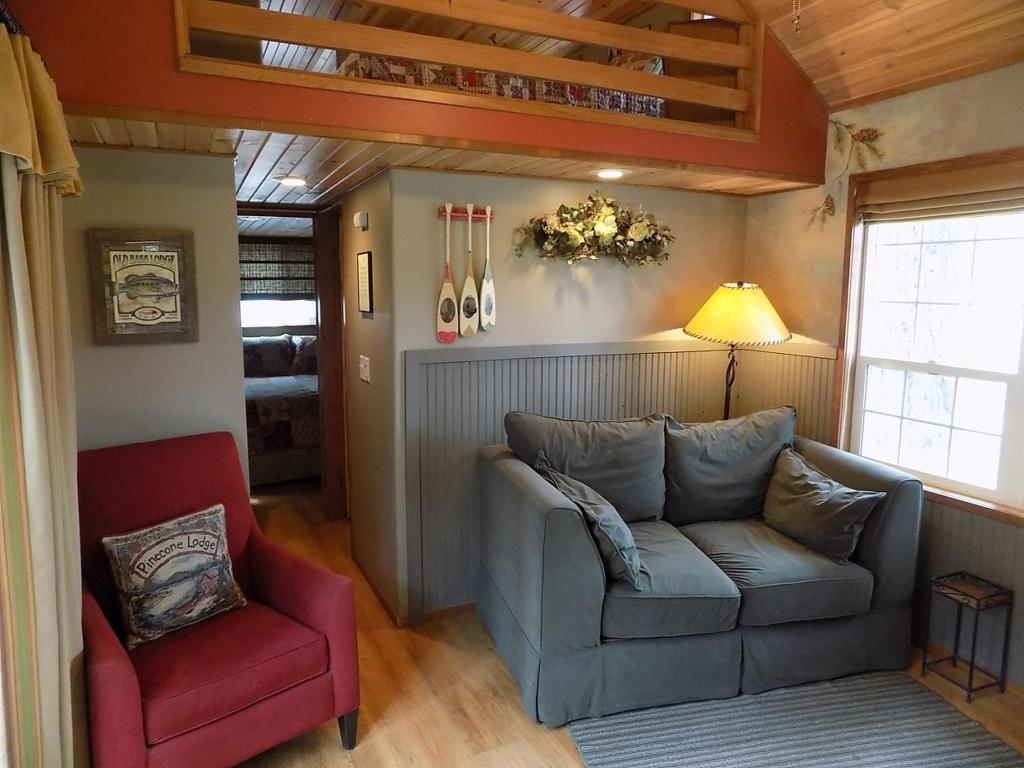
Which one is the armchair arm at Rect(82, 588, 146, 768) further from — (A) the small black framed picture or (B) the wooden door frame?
(B) the wooden door frame

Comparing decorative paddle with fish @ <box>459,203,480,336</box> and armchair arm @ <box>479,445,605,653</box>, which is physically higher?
decorative paddle with fish @ <box>459,203,480,336</box>

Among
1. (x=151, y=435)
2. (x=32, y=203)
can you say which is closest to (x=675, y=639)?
(x=151, y=435)

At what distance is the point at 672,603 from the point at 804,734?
636 mm

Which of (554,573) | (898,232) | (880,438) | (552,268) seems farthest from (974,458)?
(552,268)

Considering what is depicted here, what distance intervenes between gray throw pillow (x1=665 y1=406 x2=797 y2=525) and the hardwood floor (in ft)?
3.06

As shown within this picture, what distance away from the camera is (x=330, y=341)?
4207 millimetres

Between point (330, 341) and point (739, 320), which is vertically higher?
point (739, 320)

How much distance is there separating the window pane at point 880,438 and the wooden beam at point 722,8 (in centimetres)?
183

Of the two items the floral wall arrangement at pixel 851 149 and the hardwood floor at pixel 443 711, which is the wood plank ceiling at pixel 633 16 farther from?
the hardwood floor at pixel 443 711

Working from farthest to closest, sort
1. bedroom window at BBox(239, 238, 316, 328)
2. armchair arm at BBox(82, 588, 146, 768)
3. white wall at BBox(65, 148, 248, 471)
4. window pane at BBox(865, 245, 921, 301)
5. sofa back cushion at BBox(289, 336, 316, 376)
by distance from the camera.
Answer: bedroom window at BBox(239, 238, 316, 328) < sofa back cushion at BBox(289, 336, 316, 376) < window pane at BBox(865, 245, 921, 301) < white wall at BBox(65, 148, 248, 471) < armchair arm at BBox(82, 588, 146, 768)

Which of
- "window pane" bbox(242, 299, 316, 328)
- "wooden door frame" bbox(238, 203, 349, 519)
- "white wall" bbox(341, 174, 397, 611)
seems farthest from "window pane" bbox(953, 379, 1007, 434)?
"window pane" bbox(242, 299, 316, 328)

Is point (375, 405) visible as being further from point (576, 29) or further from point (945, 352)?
point (945, 352)

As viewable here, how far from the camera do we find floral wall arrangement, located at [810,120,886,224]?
117 inches

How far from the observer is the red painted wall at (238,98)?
1890mm
